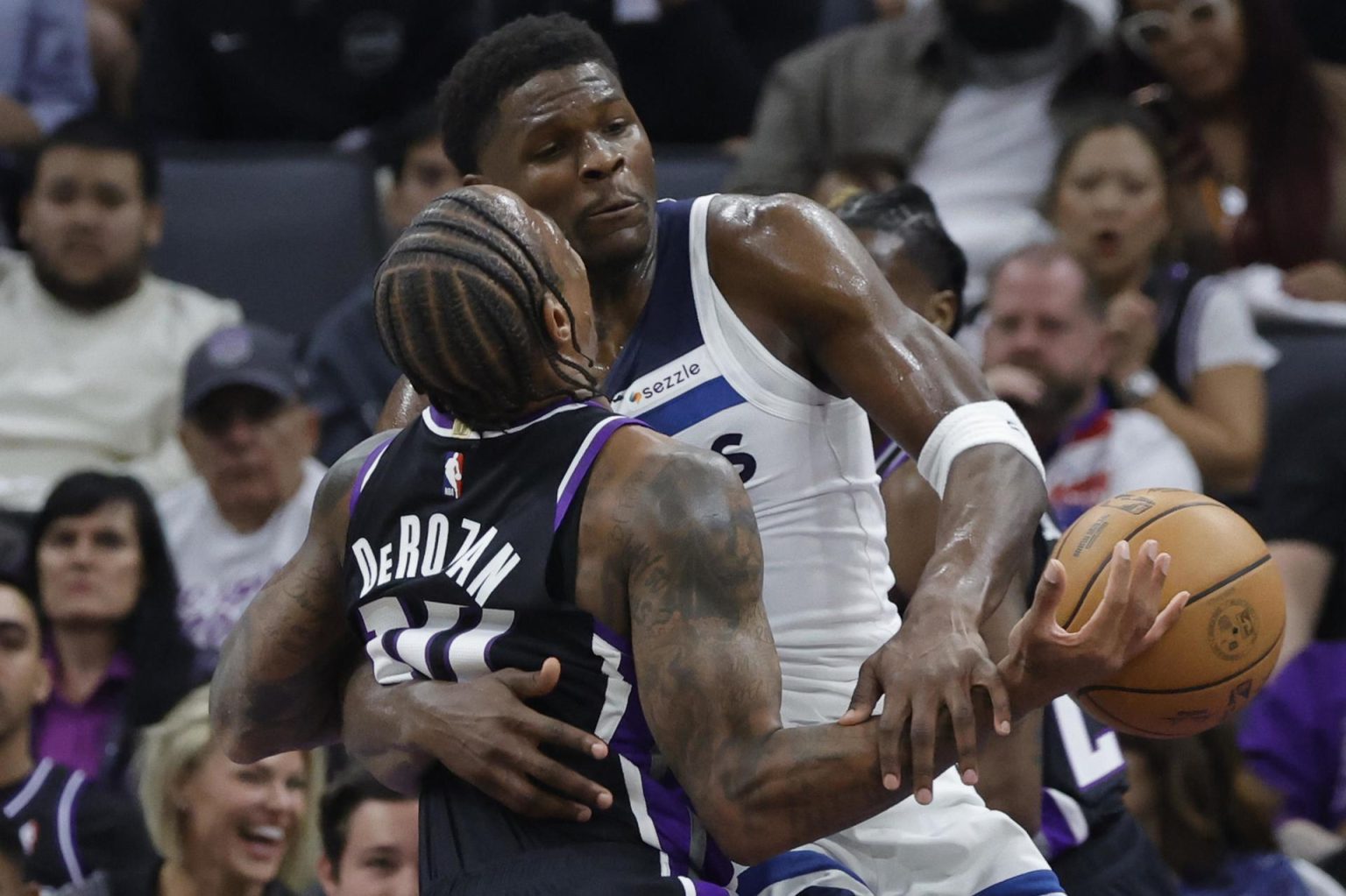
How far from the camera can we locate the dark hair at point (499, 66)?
3369 millimetres

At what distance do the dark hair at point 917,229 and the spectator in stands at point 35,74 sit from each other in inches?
157

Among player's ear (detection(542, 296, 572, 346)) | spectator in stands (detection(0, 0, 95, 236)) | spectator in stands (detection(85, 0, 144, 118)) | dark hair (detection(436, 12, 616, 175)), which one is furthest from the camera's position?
spectator in stands (detection(85, 0, 144, 118))

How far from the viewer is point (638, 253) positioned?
10.8ft

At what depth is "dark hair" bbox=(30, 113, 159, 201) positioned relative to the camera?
22.6 ft

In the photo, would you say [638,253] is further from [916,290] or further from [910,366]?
[916,290]

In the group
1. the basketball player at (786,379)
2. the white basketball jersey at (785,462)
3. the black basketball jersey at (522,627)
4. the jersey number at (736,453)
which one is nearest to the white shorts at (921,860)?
the basketball player at (786,379)

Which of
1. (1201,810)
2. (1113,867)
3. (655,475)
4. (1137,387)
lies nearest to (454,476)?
(655,475)

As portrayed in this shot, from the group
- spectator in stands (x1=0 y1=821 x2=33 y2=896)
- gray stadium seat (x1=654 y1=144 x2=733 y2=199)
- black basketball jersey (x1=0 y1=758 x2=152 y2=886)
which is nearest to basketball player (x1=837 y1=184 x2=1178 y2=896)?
spectator in stands (x1=0 y1=821 x2=33 y2=896)

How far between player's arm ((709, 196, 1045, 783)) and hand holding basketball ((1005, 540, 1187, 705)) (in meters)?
0.26

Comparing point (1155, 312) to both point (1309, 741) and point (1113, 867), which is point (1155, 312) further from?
point (1113, 867)

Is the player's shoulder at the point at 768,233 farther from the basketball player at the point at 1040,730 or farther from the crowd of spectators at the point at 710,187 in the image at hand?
the crowd of spectators at the point at 710,187

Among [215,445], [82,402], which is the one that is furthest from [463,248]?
[82,402]

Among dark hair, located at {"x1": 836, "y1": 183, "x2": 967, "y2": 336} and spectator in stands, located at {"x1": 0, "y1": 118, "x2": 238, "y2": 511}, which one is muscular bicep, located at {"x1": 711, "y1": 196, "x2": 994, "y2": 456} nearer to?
dark hair, located at {"x1": 836, "y1": 183, "x2": 967, "y2": 336}

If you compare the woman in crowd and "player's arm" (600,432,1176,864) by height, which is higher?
"player's arm" (600,432,1176,864)
